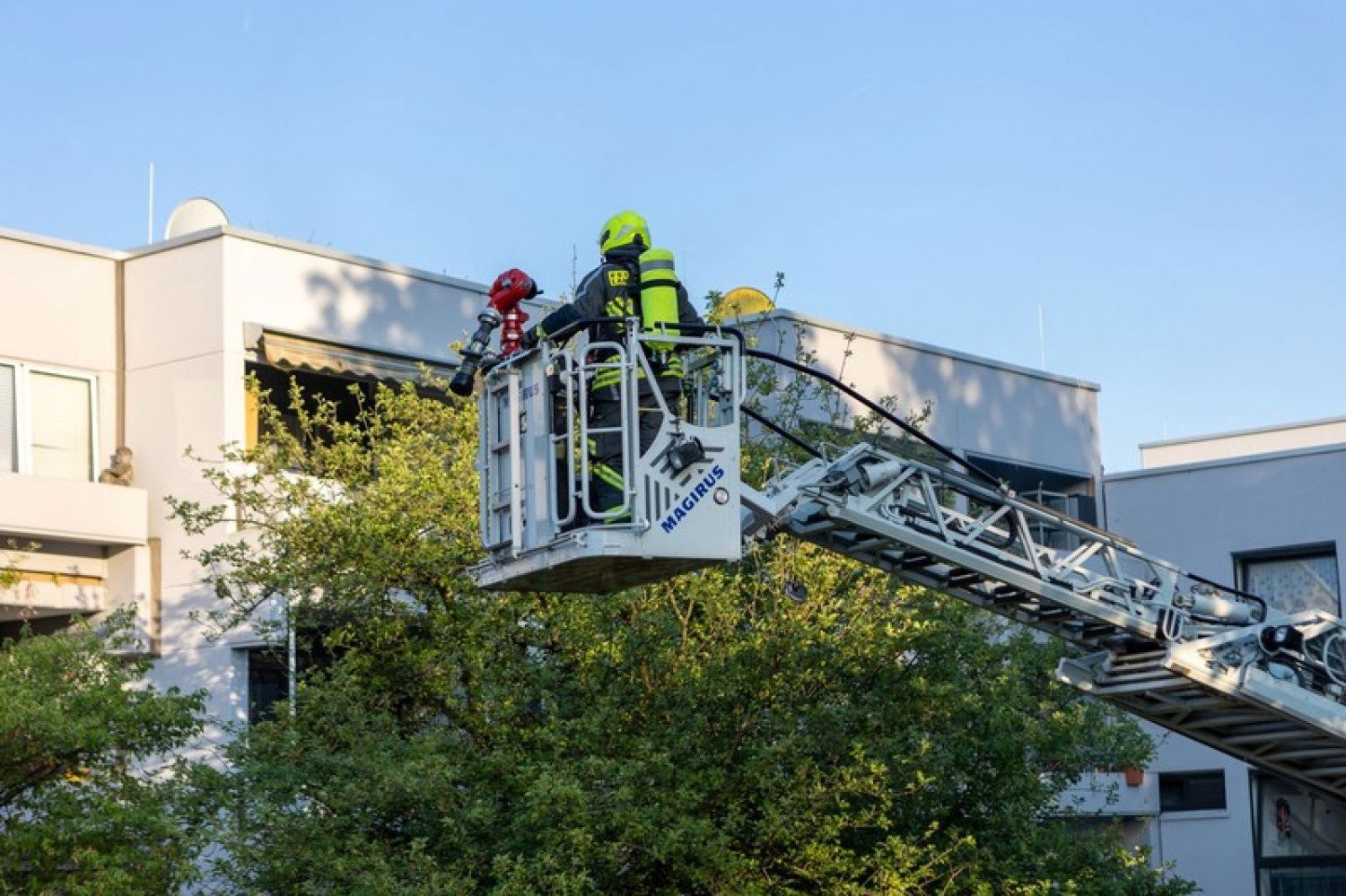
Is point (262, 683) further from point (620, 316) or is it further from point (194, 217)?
point (620, 316)

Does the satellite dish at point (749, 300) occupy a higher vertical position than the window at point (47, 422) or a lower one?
higher

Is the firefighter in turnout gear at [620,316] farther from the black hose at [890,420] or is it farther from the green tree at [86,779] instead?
the green tree at [86,779]

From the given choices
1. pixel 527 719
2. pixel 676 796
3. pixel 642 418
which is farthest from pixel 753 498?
pixel 527 719

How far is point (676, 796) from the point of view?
1605cm

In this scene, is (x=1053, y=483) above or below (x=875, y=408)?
above

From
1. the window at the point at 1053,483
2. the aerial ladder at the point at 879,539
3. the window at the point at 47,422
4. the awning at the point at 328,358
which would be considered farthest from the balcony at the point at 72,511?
A: the window at the point at 1053,483

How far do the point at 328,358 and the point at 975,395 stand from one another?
12.5 meters

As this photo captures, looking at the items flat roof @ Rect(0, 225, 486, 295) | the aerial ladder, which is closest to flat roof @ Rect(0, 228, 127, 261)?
flat roof @ Rect(0, 225, 486, 295)

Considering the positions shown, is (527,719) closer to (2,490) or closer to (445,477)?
(445,477)

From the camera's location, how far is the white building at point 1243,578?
105 feet

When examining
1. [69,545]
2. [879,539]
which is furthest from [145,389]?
[879,539]

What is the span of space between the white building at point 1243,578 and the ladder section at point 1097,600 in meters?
17.4

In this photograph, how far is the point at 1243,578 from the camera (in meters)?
33.0

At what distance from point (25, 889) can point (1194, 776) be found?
2105 cm
